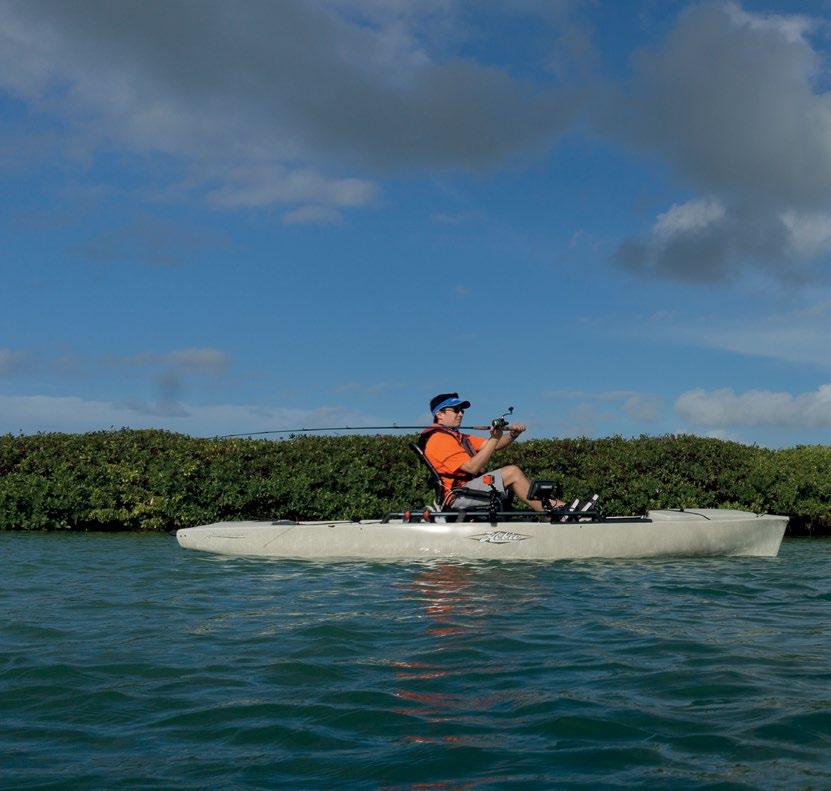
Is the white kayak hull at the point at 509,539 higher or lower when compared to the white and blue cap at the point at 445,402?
lower

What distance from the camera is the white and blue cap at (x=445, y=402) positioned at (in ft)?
38.2

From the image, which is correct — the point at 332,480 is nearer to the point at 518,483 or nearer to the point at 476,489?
the point at 518,483

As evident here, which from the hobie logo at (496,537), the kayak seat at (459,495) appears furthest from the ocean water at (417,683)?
the kayak seat at (459,495)

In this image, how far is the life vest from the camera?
11620 mm

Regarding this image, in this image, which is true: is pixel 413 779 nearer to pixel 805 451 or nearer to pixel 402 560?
pixel 402 560

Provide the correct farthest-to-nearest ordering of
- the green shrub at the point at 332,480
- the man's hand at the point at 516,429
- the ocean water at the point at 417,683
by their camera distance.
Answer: the green shrub at the point at 332,480 → the man's hand at the point at 516,429 → the ocean water at the point at 417,683

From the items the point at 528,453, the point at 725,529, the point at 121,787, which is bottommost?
the point at 121,787

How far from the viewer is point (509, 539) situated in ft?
36.4

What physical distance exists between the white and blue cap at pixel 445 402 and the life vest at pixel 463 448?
26 centimetres

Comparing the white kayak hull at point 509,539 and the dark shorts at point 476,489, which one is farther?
the dark shorts at point 476,489

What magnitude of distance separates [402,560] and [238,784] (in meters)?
7.37

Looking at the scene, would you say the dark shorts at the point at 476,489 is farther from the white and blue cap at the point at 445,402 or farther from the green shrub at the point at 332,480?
the green shrub at the point at 332,480

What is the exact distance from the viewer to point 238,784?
12.6 ft

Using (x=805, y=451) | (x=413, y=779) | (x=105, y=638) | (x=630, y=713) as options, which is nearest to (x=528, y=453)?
(x=805, y=451)
